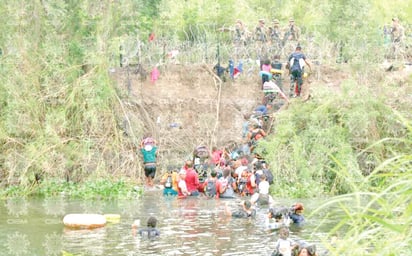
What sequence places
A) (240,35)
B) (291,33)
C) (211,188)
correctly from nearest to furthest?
(211,188) < (291,33) < (240,35)

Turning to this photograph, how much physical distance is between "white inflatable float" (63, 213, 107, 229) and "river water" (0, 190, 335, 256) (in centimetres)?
20

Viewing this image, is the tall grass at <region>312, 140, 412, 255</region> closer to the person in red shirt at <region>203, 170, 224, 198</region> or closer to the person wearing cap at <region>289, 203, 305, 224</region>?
the person wearing cap at <region>289, 203, 305, 224</region>

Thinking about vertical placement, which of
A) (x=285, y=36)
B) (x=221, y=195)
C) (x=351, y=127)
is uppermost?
(x=285, y=36)

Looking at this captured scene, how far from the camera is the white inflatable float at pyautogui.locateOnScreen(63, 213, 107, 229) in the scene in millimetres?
20078

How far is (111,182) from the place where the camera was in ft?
84.9

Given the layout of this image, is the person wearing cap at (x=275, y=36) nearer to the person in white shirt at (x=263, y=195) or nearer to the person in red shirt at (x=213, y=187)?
the person in red shirt at (x=213, y=187)

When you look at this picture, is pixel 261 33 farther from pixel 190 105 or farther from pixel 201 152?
pixel 201 152

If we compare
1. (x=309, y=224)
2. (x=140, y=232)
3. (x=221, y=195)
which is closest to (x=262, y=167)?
(x=221, y=195)

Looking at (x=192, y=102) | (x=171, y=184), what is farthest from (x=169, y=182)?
(x=192, y=102)

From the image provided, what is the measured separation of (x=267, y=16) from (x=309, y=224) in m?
27.5

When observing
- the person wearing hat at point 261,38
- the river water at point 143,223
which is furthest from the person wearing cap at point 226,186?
the person wearing hat at point 261,38

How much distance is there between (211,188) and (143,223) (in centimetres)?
453

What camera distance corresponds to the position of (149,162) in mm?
27250

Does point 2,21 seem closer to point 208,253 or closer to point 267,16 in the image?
point 208,253
